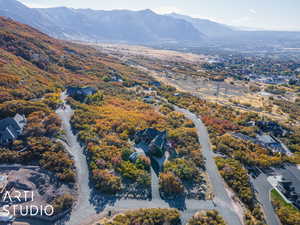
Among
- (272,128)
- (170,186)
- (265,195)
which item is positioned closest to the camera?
(170,186)

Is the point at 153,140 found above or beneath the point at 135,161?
above

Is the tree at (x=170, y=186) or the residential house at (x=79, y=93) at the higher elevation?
the residential house at (x=79, y=93)

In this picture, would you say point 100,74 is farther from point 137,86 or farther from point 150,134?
point 150,134

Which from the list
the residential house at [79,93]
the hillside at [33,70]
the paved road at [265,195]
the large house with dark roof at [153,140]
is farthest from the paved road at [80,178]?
the paved road at [265,195]

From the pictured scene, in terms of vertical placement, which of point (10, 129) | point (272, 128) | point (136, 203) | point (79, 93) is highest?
point (79, 93)

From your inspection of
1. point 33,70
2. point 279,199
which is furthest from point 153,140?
point 33,70

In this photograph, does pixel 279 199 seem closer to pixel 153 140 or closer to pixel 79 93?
pixel 153 140

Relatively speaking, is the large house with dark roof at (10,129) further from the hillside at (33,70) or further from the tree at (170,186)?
the tree at (170,186)

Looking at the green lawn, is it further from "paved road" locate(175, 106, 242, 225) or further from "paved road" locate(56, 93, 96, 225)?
"paved road" locate(56, 93, 96, 225)

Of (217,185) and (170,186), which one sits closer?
(170,186)
